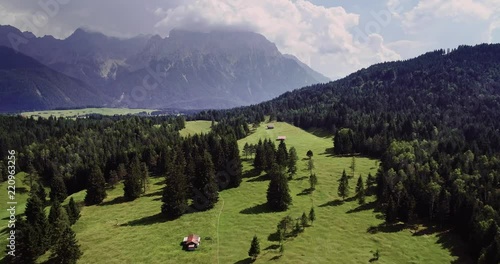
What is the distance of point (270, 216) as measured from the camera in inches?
4407

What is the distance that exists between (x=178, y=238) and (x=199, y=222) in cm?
1240

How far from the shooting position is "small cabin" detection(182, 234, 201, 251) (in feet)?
289

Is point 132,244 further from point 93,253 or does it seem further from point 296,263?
point 296,263

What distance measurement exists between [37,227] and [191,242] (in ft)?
123

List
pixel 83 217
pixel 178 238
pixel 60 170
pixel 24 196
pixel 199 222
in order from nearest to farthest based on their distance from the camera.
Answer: pixel 178 238 → pixel 199 222 → pixel 83 217 → pixel 24 196 → pixel 60 170

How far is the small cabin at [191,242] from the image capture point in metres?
88.2

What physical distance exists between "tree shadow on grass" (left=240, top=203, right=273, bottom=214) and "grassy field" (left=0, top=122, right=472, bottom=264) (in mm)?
334

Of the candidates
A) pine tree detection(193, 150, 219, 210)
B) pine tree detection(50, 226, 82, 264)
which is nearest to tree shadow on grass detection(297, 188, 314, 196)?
pine tree detection(193, 150, 219, 210)

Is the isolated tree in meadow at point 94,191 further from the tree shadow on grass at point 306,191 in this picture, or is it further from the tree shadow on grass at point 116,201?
the tree shadow on grass at point 306,191

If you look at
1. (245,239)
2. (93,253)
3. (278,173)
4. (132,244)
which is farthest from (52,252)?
(278,173)

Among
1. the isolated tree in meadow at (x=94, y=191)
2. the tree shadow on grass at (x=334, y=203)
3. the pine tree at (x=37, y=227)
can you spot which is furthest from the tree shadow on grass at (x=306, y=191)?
the pine tree at (x=37, y=227)

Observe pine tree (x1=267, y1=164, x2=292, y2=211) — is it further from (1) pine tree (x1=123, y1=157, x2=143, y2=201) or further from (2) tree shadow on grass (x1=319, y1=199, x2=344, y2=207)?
(1) pine tree (x1=123, y1=157, x2=143, y2=201)

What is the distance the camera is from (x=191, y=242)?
291ft

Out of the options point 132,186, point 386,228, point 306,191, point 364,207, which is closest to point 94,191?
point 132,186
